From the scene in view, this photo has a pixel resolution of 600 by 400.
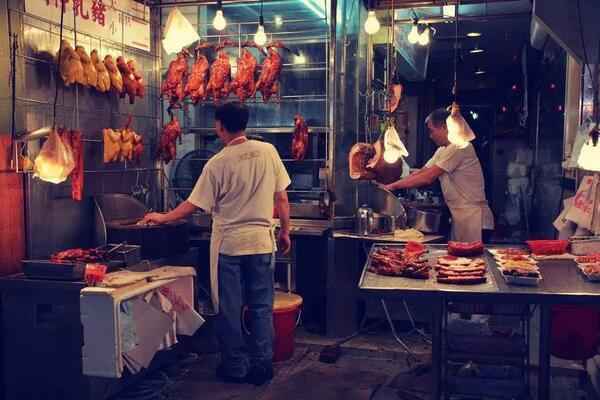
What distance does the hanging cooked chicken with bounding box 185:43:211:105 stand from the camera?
6.39 metres

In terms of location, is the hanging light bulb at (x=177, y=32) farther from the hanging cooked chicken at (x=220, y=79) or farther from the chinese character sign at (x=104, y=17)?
the hanging cooked chicken at (x=220, y=79)

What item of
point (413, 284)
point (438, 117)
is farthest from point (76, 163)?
point (438, 117)

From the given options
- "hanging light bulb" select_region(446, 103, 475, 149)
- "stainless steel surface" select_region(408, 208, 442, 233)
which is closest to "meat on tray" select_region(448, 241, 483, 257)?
"hanging light bulb" select_region(446, 103, 475, 149)

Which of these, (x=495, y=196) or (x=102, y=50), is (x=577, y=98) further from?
(x=495, y=196)

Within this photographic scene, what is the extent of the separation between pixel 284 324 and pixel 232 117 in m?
1.91

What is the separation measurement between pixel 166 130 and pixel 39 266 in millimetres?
2416

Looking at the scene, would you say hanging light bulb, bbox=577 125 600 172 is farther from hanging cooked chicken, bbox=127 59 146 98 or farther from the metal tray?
hanging cooked chicken, bbox=127 59 146 98

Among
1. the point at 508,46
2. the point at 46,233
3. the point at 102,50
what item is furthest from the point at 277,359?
the point at 508,46

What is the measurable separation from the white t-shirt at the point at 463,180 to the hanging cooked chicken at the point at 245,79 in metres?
2.03

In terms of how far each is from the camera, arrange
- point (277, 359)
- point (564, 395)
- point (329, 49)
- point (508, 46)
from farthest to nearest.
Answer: point (508, 46) → point (329, 49) → point (277, 359) → point (564, 395)

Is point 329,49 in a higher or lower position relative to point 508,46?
lower

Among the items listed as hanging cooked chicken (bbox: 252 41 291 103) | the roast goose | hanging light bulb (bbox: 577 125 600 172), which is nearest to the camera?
hanging light bulb (bbox: 577 125 600 172)

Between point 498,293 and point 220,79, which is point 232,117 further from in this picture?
point 498,293

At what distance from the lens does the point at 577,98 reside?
21.0ft
